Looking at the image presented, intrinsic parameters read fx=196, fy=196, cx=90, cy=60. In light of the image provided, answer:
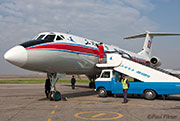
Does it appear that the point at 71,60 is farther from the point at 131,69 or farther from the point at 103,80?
the point at 131,69

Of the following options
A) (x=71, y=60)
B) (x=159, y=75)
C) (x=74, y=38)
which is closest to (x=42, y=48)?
(x=71, y=60)

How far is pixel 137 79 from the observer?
45.4ft

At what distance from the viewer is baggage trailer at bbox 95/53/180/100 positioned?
12.5 m

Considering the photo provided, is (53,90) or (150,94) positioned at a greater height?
(53,90)

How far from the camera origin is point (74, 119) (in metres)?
7.25

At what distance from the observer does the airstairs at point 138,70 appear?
1309 cm

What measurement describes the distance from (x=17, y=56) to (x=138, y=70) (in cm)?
833

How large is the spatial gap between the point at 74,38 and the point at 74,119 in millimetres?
7343

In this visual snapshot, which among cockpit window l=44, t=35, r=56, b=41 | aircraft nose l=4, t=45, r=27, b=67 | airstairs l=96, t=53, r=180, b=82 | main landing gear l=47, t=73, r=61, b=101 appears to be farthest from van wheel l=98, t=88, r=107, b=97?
aircraft nose l=4, t=45, r=27, b=67

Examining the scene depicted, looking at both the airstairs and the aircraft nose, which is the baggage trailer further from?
the aircraft nose

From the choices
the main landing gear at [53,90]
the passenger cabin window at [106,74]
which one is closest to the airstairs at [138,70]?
the passenger cabin window at [106,74]

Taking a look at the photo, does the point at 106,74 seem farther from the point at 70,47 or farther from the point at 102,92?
the point at 70,47

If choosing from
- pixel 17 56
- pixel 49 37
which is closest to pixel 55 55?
pixel 49 37

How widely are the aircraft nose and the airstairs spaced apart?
6.49 m
